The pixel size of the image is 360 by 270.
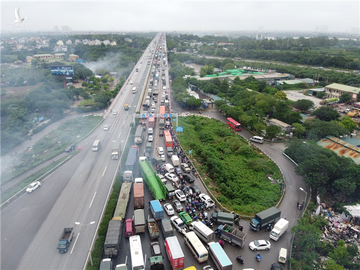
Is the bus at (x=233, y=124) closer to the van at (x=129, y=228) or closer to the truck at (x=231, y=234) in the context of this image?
the truck at (x=231, y=234)

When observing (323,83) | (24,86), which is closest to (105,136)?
(24,86)

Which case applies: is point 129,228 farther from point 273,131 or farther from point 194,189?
point 273,131

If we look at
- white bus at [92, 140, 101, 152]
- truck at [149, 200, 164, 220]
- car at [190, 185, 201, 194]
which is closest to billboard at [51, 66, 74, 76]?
white bus at [92, 140, 101, 152]

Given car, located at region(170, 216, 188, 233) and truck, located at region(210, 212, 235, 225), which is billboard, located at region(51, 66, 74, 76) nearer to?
car, located at region(170, 216, 188, 233)

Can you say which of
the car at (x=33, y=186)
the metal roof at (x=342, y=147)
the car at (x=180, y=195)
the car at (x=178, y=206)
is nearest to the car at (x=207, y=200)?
the car at (x=180, y=195)

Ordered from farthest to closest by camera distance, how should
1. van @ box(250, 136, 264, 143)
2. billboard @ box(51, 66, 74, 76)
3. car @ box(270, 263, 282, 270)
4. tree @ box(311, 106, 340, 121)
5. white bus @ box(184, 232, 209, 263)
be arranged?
1. billboard @ box(51, 66, 74, 76)
2. tree @ box(311, 106, 340, 121)
3. van @ box(250, 136, 264, 143)
4. white bus @ box(184, 232, 209, 263)
5. car @ box(270, 263, 282, 270)

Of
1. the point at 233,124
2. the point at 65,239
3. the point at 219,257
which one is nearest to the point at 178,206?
the point at 219,257

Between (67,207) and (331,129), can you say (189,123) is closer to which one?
(331,129)
